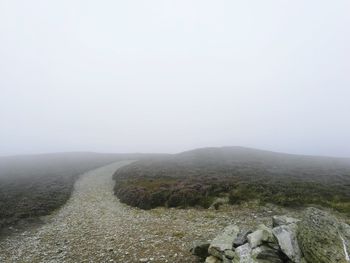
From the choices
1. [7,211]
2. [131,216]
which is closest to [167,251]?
[131,216]

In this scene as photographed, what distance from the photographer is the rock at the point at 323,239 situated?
855 cm

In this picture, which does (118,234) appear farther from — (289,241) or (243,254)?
(289,241)

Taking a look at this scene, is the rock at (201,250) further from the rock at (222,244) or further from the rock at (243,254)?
the rock at (243,254)

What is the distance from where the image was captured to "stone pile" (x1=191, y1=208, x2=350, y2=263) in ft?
29.0

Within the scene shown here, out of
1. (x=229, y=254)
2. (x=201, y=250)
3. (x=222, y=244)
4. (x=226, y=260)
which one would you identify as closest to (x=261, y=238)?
(x=229, y=254)

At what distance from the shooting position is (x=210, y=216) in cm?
1956

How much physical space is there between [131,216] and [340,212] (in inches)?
719

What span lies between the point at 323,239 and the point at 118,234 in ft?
42.3

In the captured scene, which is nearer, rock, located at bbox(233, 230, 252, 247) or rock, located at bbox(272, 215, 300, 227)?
rock, located at bbox(233, 230, 252, 247)

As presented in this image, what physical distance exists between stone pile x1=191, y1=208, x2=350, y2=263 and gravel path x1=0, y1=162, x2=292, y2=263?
8.73 ft

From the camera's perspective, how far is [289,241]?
31.2 ft

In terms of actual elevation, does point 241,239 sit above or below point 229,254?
above

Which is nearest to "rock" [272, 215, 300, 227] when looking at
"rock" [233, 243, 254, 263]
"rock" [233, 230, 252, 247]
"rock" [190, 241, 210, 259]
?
"rock" [233, 230, 252, 247]

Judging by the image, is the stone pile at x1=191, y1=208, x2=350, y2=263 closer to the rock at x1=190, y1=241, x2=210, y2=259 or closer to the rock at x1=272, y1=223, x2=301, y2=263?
the rock at x1=272, y1=223, x2=301, y2=263
